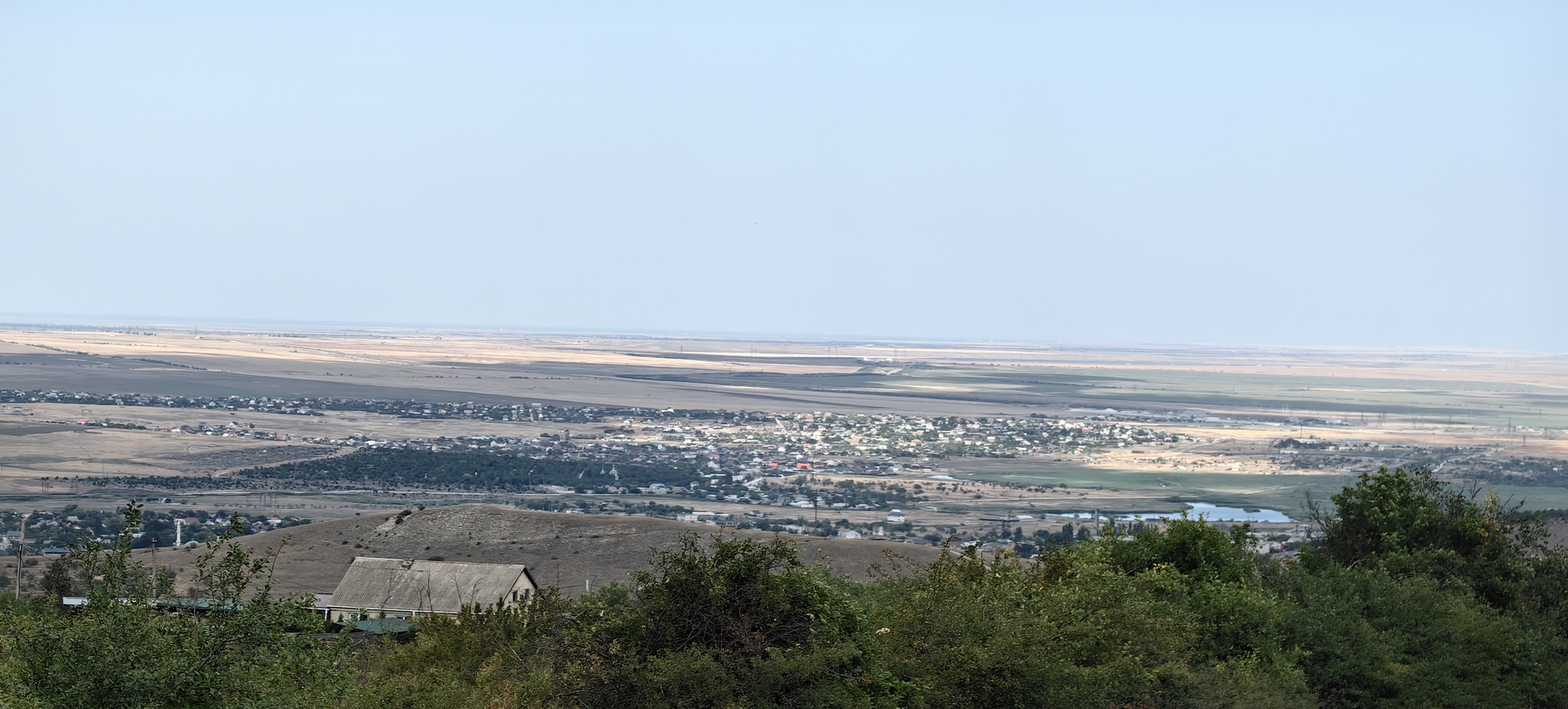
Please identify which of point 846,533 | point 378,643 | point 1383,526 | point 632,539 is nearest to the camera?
point 378,643

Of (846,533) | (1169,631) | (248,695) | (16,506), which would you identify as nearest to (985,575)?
(1169,631)

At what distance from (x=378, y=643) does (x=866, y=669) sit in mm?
18909

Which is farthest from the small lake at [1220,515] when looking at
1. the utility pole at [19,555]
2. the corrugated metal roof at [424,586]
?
the utility pole at [19,555]

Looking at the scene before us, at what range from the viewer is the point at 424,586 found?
47.3 metres

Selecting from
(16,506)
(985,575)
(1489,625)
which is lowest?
(16,506)

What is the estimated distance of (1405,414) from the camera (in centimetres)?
18712

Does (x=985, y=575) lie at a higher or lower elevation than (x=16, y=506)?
higher

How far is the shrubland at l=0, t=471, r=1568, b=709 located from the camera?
1563 cm

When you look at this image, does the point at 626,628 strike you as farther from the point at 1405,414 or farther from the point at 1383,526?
Result: the point at 1405,414

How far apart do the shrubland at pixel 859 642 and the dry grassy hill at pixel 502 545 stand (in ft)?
91.9

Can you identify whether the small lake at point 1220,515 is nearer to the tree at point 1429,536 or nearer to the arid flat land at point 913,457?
the arid flat land at point 913,457

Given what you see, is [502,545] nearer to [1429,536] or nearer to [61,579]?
[61,579]

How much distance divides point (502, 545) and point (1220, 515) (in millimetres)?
51559

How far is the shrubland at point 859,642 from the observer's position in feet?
51.3
